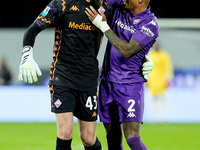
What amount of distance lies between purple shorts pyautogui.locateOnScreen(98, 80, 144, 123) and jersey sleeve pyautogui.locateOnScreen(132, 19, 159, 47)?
1.63 feet

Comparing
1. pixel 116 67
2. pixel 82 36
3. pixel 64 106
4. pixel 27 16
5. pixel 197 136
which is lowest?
pixel 197 136

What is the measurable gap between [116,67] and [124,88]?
252 millimetres

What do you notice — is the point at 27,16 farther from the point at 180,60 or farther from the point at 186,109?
the point at 186,109

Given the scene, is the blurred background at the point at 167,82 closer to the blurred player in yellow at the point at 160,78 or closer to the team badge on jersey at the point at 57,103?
the blurred player in yellow at the point at 160,78

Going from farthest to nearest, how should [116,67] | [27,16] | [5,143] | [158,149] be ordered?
[27,16], [5,143], [158,149], [116,67]

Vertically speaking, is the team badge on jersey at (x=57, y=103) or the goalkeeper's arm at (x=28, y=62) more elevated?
the goalkeeper's arm at (x=28, y=62)

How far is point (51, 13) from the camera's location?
510cm

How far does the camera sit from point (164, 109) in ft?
40.1

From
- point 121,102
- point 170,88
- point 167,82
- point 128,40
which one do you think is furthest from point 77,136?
point 128,40

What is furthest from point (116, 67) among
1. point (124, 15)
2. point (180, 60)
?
point (180, 60)

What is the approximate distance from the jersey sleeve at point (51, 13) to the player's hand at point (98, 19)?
0.95ft

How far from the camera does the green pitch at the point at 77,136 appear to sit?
8.15m

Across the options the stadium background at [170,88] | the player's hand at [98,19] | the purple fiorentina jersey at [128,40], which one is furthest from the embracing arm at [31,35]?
the stadium background at [170,88]

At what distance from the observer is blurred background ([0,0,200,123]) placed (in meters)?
12.2
